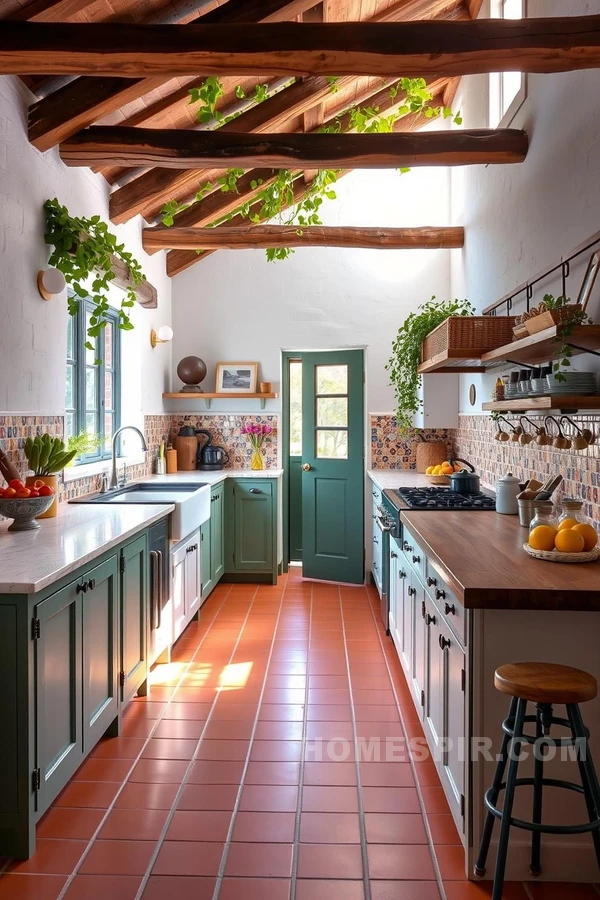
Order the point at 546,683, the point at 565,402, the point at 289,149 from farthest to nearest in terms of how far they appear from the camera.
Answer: the point at 289,149
the point at 565,402
the point at 546,683

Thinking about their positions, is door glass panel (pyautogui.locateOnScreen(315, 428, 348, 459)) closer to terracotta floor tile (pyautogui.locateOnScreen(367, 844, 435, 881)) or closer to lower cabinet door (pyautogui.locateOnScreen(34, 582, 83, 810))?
lower cabinet door (pyautogui.locateOnScreen(34, 582, 83, 810))

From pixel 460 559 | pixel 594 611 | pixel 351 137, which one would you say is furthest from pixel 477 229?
pixel 594 611

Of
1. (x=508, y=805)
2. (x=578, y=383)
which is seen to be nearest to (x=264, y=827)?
(x=508, y=805)

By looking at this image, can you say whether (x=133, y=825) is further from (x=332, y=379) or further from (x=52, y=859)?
(x=332, y=379)

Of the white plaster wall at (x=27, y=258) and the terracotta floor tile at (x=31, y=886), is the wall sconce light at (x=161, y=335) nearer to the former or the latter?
the white plaster wall at (x=27, y=258)

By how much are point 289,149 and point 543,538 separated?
271 cm

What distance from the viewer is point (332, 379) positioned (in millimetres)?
6523

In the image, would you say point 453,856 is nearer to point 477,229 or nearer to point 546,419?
point 546,419

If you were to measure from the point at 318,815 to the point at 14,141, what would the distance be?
3289mm

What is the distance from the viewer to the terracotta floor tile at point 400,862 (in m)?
2.21

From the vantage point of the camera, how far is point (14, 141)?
3.47 meters

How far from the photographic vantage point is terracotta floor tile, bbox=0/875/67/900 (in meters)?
2.09

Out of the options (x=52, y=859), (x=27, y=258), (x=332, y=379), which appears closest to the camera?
(x=52, y=859)

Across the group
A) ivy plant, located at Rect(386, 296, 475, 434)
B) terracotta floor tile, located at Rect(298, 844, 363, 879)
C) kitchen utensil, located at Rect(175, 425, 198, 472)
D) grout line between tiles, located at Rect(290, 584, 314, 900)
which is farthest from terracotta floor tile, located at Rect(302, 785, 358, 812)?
kitchen utensil, located at Rect(175, 425, 198, 472)
